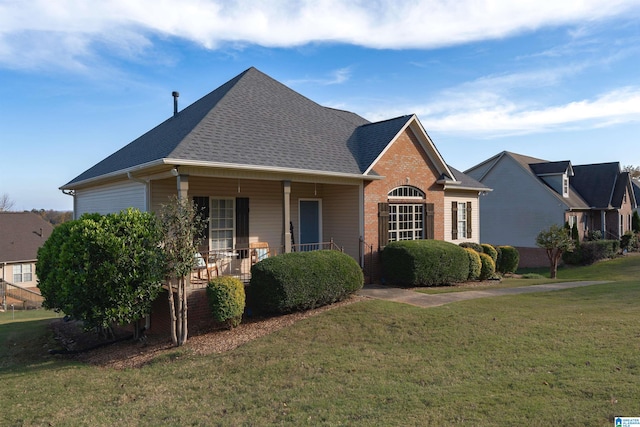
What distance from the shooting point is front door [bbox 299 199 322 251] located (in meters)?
15.4

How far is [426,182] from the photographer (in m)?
16.7

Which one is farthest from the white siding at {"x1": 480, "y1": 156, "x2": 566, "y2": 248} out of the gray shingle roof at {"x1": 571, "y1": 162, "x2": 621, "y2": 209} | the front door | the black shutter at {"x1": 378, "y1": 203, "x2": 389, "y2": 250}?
the front door

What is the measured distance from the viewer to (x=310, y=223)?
15.7m

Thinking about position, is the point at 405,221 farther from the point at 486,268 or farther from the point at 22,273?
the point at 22,273

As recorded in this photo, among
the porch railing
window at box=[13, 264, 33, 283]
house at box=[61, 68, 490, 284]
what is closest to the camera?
the porch railing

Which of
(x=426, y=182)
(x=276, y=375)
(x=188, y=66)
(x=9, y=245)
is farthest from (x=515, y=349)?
(x=9, y=245)

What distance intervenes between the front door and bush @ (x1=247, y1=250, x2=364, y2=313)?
13.1 ft

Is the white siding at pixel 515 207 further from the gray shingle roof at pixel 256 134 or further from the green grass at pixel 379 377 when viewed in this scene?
the green grass at pixel 379 377

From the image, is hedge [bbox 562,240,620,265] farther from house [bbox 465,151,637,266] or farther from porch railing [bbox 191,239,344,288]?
porch railing [bbox 191,239,344,288]

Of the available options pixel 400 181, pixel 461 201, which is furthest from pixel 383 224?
pixel 461 201

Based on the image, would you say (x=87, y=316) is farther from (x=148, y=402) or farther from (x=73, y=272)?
(x=148, y=402)

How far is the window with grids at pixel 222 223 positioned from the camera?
13.3 m

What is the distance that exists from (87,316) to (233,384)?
176 inches

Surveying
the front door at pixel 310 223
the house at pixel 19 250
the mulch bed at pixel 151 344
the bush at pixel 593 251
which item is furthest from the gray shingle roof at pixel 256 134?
the house at pixel 19 250
